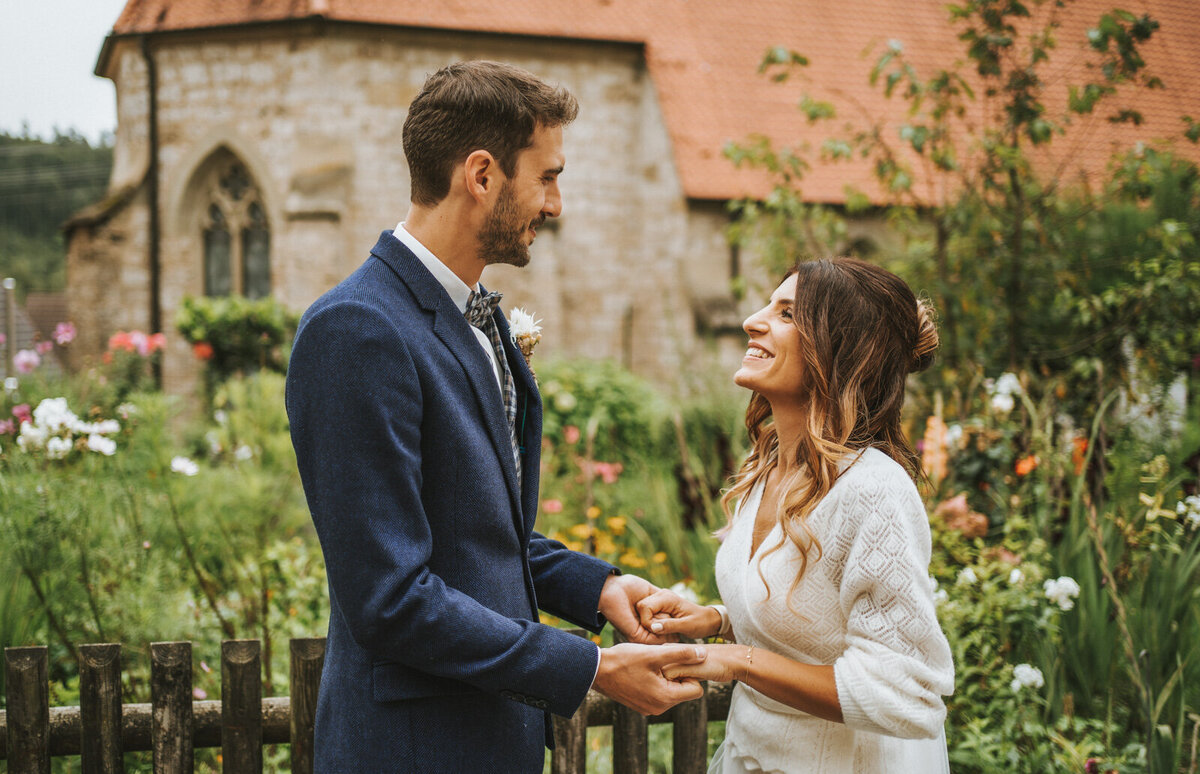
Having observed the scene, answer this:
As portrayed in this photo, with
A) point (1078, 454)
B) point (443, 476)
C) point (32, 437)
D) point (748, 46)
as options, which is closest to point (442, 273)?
point (443, 476)

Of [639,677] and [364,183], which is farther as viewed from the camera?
[364,183]

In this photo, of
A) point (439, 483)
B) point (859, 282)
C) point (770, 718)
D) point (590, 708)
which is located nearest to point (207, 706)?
point (590, 708)

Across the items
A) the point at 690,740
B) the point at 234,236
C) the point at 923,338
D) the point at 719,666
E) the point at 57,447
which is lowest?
the point at 690,740

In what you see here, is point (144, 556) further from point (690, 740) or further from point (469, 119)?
point (469, 119)

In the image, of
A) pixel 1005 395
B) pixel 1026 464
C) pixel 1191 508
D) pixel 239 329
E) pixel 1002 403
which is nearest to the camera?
pixel 1191 508

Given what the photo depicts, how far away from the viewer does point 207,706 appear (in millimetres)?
2463

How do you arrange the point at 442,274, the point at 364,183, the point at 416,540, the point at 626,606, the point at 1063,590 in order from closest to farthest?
the point at 416,540 → the point at 442,274 → the point at 626,606 → the point at 1063,590 → the point at 364,183

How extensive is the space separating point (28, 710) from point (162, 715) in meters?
0.36

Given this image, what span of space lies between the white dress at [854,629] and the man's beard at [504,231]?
79cm

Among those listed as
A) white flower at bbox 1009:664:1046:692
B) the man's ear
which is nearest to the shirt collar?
the man's ear

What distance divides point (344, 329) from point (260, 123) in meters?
12.0

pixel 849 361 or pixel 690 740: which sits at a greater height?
pixel 849 361

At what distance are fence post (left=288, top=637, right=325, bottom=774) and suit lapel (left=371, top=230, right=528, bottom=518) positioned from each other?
1077mm

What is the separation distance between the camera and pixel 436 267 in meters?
1.70
